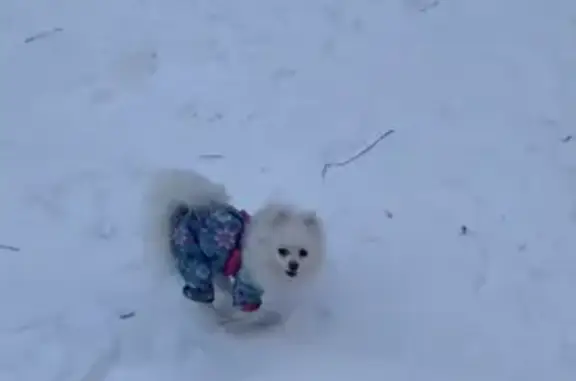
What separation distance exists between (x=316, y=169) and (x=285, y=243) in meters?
1.07

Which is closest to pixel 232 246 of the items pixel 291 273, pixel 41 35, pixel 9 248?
pixel 291 273

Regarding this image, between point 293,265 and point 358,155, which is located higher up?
point 293,265

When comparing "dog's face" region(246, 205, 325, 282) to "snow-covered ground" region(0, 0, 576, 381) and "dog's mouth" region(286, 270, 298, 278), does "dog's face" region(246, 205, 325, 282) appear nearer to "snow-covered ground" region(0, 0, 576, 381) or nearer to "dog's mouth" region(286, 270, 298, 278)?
"dog's mouth" region(286, 270, 298, 278)

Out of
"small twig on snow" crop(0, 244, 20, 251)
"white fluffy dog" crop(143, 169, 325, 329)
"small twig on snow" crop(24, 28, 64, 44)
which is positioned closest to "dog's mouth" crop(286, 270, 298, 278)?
"white fluffy dog" crop(143, 169, 325, 329)

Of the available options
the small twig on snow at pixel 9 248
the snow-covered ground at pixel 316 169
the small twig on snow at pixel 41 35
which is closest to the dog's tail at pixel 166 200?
the snow-covered ground at pixel 316 169

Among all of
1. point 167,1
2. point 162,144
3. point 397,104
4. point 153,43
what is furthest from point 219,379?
point 167,1

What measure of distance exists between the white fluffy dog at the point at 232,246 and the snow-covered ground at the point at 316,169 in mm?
144

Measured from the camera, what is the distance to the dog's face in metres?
2.80

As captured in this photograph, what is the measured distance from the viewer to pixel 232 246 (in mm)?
2930

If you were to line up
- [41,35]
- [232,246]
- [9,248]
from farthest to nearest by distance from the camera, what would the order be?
[41,35] < [9,248] < [232,246]

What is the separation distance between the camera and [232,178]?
3756mm

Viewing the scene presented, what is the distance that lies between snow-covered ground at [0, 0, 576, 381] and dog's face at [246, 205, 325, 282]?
0.28m

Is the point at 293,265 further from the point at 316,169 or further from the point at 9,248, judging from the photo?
the point at 9,248

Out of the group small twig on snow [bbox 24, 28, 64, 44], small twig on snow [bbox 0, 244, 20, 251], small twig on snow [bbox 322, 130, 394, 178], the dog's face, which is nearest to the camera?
the dog's face
